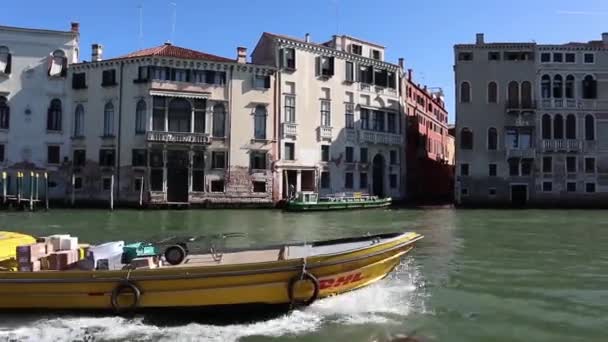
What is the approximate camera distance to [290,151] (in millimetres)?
34344

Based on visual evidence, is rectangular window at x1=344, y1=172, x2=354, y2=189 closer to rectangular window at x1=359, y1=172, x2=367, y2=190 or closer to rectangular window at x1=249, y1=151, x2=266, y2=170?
rectangular window at x1=359, y1=172, x2=367, y2=190

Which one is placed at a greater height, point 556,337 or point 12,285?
point 12,285

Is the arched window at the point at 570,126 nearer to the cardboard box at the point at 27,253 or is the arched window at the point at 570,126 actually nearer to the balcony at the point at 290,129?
the balcony at the point at 290,129

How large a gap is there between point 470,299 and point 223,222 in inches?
608

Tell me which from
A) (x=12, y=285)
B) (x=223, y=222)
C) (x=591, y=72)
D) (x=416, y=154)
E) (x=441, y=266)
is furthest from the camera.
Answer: (x=416, y=154)

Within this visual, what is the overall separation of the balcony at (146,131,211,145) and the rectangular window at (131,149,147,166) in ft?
3.83

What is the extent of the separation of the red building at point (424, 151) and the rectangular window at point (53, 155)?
22908mm

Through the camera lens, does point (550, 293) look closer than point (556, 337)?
No

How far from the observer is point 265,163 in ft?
110

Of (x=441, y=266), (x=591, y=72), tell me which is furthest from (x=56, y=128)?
(x=591, y=72)

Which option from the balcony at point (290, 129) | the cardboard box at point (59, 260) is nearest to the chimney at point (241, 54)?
the balcony at point (290, 129)

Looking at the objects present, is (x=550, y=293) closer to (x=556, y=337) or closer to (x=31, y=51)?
(x=556, y=337)

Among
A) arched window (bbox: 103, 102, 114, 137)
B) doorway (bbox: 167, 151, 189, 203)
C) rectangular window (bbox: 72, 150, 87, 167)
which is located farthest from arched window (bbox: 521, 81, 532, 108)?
rectangular window (bbox: 72, 150, 87, 167)

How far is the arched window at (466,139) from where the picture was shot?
3631 centimetres
